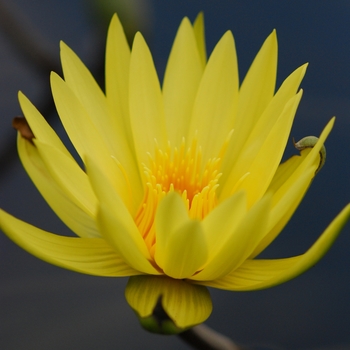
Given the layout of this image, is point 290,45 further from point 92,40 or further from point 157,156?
point 157,156

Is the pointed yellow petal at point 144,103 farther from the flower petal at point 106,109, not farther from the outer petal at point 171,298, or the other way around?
the outer petal at point 171,298

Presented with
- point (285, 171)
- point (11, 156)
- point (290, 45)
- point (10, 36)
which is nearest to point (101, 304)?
point (11, 156)

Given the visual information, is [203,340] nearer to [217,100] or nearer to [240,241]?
[240,241]

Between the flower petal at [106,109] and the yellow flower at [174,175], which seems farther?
the flower petal at [106,109]

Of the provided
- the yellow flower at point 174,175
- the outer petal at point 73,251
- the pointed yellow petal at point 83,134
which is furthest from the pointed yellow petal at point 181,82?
A: the outer petal at point 73,251

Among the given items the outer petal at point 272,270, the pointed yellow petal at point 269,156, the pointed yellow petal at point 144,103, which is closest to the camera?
the outer petal at point 272,270

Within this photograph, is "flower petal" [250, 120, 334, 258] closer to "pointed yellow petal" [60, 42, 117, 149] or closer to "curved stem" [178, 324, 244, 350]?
"curved stem" [178, 324, 244, 350]

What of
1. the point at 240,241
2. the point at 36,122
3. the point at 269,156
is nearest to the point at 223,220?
the point at 240,241

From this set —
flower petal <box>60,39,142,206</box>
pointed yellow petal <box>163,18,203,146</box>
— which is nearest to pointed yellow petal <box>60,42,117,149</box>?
flower petal <box>60,39,142,206</box>

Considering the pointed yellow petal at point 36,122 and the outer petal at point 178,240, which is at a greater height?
the pointed yellow petal at point 36,122

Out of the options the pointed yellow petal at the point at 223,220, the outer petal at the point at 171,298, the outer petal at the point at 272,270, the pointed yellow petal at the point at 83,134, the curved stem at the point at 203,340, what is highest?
the pointed yellow petal at the point at 83,134
